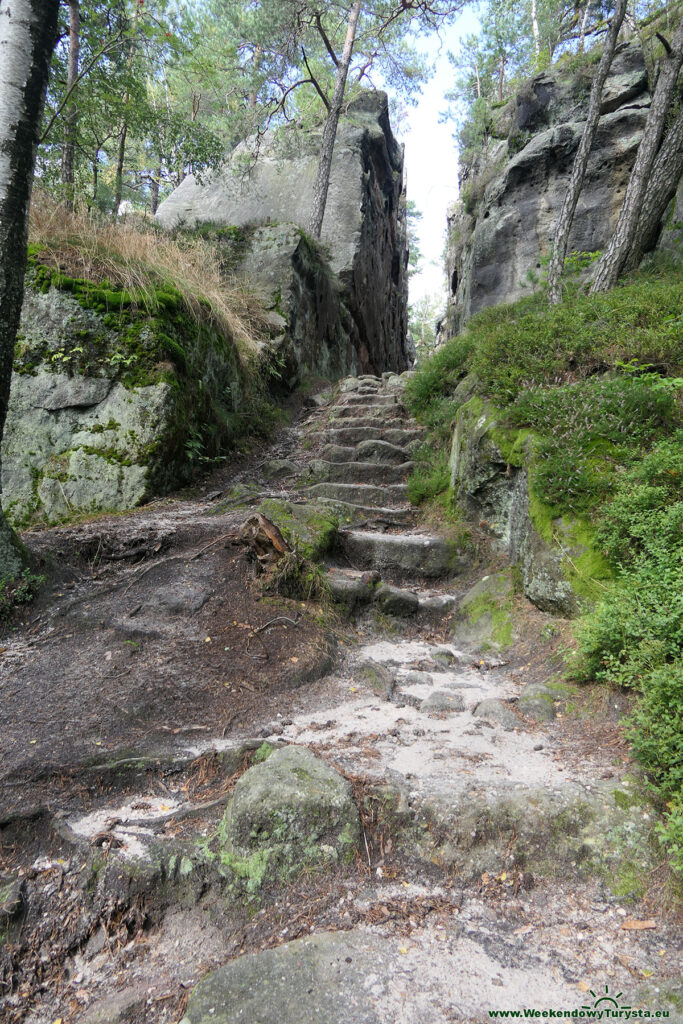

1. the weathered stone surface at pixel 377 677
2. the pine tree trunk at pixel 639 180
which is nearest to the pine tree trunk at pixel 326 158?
the pine tree trunk at pixel 639 180

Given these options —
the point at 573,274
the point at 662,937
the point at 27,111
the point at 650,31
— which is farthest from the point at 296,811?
the point at 650,31

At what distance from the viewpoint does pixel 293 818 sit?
220 centimetres

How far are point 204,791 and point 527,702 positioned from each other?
1887 millimetres

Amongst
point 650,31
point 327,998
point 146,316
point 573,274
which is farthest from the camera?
point 650,31

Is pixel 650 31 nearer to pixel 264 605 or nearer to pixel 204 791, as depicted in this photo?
pixel 264 605

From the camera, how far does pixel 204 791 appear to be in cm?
256

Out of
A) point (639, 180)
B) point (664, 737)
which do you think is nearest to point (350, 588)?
point (664, 737)

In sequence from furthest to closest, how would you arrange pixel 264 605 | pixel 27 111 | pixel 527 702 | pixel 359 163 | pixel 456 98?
pixel 456 98 → pixel 359 163 → pixel 264 605 → pixel 27 111 → pixel 527 702

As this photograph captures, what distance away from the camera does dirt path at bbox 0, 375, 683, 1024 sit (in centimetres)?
166

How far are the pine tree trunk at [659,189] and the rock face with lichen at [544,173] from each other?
2520 mm

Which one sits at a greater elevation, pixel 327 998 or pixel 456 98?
pixel 456 98

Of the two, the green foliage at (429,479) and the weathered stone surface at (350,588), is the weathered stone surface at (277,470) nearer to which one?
the green foliage at (429,479)

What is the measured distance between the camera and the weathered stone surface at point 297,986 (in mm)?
1539

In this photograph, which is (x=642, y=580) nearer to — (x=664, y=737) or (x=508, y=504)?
(x=664, y=737)
